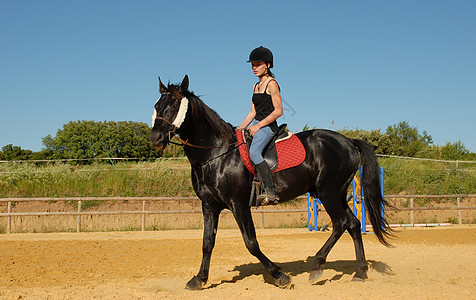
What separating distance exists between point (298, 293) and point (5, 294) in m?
3.54

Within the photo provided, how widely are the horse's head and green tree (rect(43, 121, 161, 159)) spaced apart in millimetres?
24117

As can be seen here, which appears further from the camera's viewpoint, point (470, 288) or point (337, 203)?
point (337, 203)

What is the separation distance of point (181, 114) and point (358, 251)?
322 cm

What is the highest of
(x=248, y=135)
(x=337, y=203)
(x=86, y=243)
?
(x=248, y=135)

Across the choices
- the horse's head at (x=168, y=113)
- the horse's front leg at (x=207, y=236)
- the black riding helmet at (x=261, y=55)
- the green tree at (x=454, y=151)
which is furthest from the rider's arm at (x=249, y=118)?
the green tree at (x=454, y=151)

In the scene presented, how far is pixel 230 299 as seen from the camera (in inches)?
175

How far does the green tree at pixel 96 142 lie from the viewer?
27.9 metres

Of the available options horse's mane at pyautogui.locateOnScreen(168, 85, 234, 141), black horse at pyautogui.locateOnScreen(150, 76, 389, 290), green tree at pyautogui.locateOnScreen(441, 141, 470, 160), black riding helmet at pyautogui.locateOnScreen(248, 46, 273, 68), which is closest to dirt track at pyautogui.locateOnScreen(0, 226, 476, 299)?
black horse at pyautogui.locateOnScreen(150, 76, 389, 290)

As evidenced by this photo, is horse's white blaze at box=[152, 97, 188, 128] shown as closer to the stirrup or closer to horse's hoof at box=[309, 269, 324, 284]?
the stirrup

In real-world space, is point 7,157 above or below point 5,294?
above

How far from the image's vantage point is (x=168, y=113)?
472cm

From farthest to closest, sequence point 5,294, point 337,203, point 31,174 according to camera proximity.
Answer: point 31,174
point 337,203
point 5,294

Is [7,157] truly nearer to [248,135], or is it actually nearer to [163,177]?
[163,177]

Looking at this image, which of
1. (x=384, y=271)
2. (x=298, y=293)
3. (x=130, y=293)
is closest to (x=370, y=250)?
(x=384, y=271)
